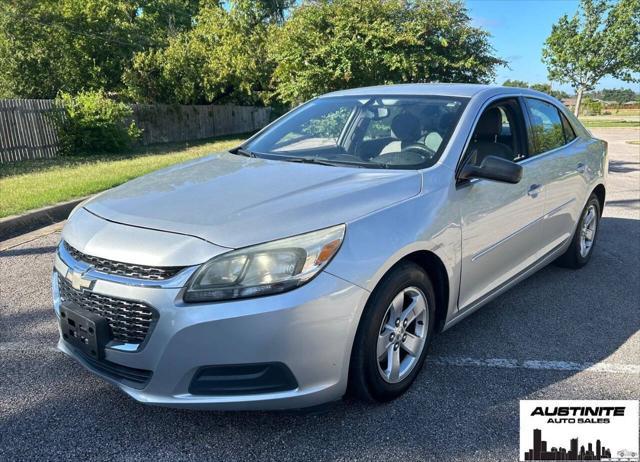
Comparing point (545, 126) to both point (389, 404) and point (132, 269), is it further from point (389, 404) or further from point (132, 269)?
point (132, 269)

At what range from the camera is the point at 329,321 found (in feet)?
7.32

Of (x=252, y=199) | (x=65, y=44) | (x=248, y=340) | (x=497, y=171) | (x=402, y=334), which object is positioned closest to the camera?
(x=248, y=340)

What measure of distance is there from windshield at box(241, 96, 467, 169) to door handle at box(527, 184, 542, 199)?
818 mm

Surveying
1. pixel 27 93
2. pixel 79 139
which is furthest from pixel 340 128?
pixel 27 93

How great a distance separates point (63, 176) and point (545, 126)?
8205 mm

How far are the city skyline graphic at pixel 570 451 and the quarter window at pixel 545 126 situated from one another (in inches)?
86.9

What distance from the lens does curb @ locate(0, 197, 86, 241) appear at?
5.87 meters

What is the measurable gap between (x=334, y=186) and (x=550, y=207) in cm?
215

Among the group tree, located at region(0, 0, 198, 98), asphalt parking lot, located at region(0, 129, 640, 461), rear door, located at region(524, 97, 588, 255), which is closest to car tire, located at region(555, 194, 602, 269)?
rear door, located at region(524, 97, 588, 255)

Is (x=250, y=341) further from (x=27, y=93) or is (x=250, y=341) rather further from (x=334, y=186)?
(x=27, y=93)

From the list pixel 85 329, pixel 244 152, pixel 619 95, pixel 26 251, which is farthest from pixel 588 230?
pixel 619 95

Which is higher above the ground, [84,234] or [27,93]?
[27,93]

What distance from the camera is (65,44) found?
66.5 feet

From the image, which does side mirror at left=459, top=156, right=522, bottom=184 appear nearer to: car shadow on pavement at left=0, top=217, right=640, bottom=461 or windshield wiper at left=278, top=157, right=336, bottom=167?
windshield wiper at left=278, top=157, right=336, bottom=167
